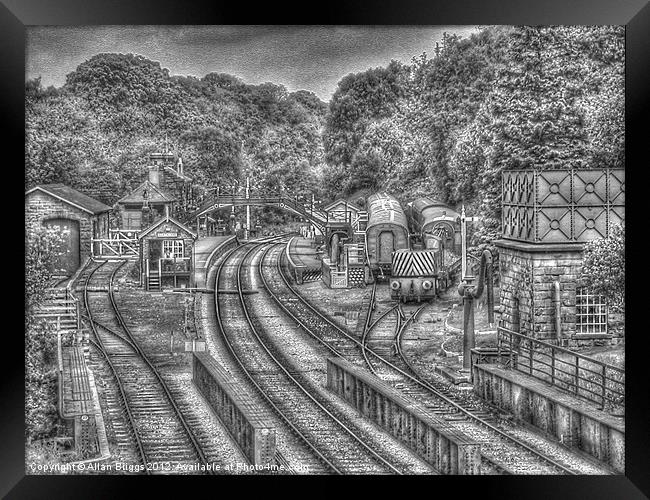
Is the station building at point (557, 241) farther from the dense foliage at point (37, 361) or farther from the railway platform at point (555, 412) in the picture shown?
the dense foliage at point (37, 361)

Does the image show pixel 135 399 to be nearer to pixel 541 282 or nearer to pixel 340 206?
pixel 340 206

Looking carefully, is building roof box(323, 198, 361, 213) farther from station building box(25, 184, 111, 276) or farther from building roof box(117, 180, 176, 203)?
station building box(25, 184, 111, 276)

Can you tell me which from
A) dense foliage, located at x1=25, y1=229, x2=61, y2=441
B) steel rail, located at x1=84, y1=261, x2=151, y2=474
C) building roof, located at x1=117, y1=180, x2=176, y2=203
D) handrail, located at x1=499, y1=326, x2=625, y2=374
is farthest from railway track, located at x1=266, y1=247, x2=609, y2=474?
dense foliage, located at x1=25, y1=229, x2=61, y2=441

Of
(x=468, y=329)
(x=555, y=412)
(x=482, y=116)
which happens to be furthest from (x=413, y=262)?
(x=555, y=412)

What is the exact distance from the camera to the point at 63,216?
1023cm

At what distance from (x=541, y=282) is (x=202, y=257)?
3.40 meters

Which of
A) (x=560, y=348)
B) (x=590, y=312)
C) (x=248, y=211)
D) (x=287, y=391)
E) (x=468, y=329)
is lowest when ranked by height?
(x=287, y=391)

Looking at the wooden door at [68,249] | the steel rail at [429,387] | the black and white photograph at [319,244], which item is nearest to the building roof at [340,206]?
the black and white photograph at [319,244]

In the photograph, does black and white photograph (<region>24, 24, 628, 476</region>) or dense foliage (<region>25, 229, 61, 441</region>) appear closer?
black and white photograph (<region>24, 24, 628, 476</region>)

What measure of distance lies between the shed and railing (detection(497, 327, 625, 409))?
3.26m

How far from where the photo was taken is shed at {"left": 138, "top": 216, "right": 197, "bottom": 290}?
1050cm

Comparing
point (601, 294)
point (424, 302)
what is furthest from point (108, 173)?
point (601, 294)

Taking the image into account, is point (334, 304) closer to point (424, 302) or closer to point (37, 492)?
point (424, 302)
